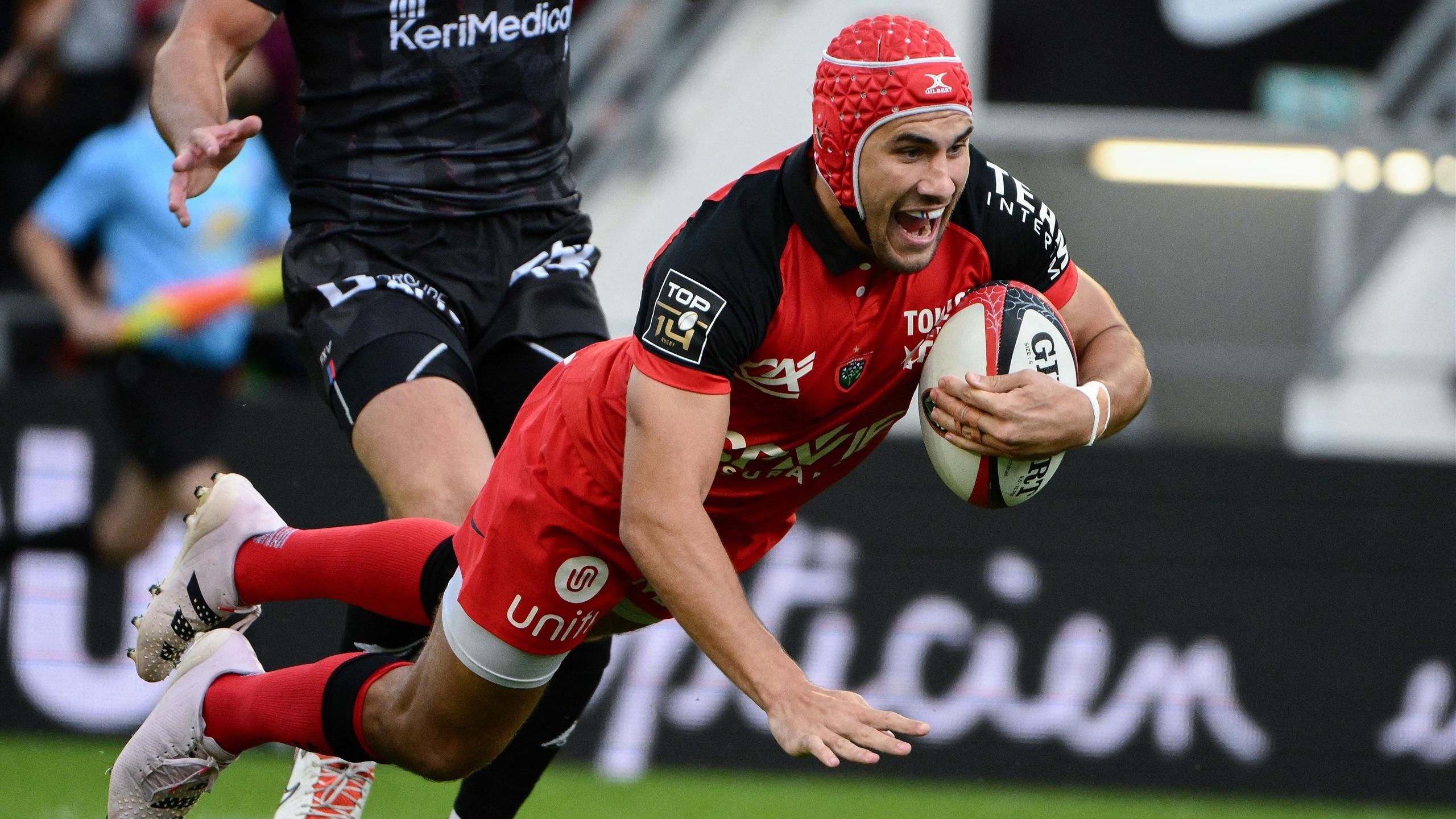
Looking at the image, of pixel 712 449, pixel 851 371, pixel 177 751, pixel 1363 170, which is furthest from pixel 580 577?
pixel 1363 170

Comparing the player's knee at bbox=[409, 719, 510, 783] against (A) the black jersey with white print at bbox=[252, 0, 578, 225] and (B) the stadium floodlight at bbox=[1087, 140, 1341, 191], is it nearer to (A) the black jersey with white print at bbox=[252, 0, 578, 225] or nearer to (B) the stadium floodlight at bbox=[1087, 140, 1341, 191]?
(A) the black jersey with white print at bbox=[252, 0, 578, 225]

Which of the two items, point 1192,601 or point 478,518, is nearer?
point 478,518

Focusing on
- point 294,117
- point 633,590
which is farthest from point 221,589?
point 294,117

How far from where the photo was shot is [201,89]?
4.72 meters

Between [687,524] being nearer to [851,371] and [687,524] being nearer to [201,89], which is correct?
[851,371]

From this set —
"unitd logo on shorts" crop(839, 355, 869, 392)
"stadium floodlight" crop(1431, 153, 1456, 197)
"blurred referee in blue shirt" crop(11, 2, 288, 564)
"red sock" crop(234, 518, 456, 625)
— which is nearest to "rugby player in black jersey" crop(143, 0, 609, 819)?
"red sock" crop(234, 518, 456, 625)

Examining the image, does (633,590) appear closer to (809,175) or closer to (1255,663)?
(809,175)

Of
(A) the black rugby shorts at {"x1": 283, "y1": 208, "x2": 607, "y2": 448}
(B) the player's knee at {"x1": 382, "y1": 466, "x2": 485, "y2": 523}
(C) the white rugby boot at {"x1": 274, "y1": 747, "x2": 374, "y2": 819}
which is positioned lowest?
(C) the white rugby boot at {"x1": 274, "y1": 747, "x2": 374, "y2": 819}

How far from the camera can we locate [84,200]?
8.34m

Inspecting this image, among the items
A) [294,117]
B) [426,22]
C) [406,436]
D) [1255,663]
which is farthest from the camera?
[294,117]

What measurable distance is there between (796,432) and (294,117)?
241 inches

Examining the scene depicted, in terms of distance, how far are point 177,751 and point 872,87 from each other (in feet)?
8.02

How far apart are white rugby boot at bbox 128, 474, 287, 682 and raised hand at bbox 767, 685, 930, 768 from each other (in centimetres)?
197

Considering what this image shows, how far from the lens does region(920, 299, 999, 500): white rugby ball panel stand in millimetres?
3982
